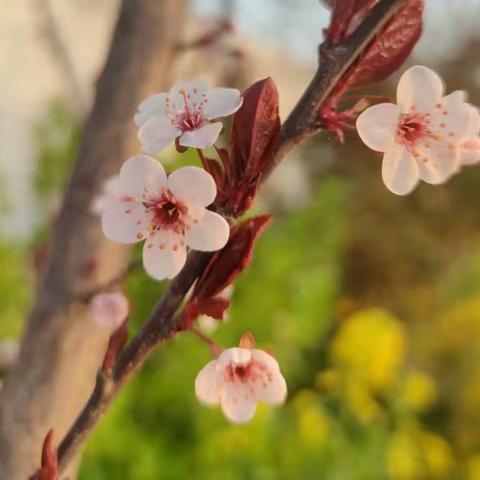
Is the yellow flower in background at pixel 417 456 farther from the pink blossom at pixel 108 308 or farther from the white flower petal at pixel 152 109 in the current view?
the white flower petal at pixel 152 109

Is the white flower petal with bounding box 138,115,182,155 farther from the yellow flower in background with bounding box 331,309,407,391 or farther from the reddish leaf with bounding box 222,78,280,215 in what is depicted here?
the yellow flower in background with bounding box 331,309,407,391

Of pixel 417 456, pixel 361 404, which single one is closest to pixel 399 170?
pixel 361 404

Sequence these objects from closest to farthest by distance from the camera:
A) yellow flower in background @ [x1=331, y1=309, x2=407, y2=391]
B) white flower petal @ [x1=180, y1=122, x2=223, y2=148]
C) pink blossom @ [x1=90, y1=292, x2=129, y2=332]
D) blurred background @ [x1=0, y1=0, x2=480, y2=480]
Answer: white flower petal @ [x1=180, y1=122, x2=223, y2=148], pink blossom @ [x1=90, y1=292, x2=129, y2=332], blurred background @ [x1=0, y1=0, x2=480, y2=480], yellow flower in background @ [x1=331, y1=309, x2=407, y2=391]

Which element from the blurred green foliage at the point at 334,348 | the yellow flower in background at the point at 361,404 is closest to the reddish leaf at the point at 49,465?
the blurred green foliage at the point at 334,348

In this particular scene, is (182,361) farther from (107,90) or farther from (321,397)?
(107,90)

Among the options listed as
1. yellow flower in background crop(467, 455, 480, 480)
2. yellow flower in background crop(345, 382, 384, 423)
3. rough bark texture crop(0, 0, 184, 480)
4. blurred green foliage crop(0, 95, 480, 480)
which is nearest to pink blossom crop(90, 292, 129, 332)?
rough bark texture crop(0, 0, 184, 480)

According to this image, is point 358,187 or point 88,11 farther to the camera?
point 88,11

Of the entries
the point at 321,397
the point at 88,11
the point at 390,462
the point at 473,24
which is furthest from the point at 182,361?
the point at 88,11
